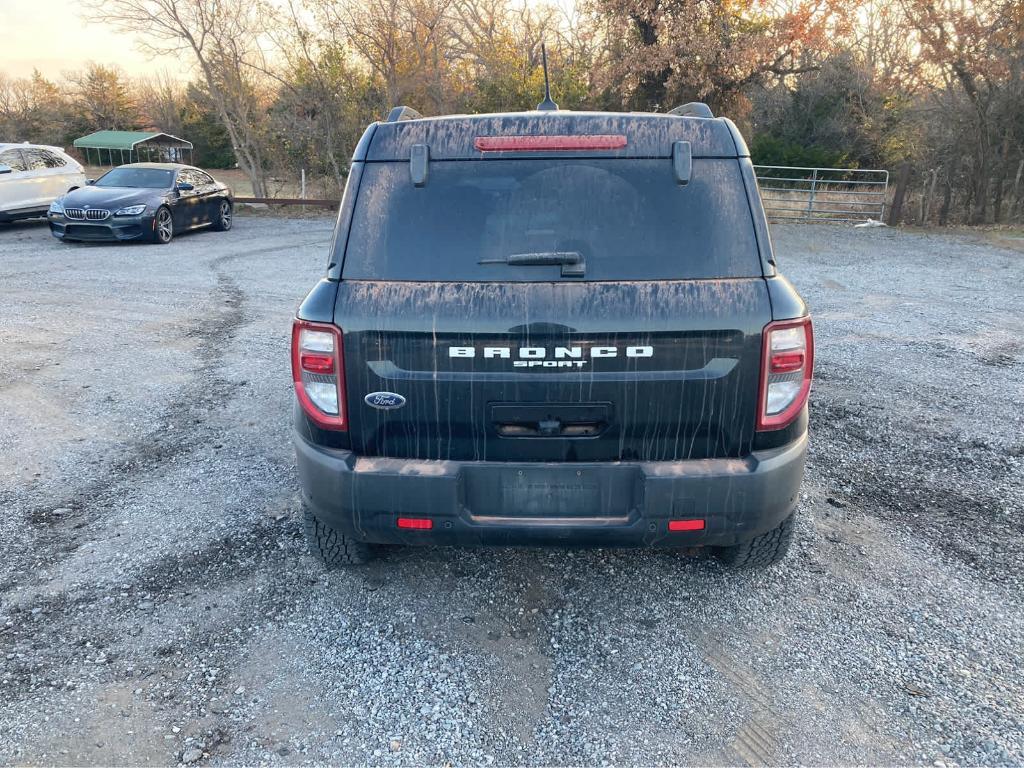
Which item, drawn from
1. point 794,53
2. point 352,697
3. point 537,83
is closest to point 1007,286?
point 352,697

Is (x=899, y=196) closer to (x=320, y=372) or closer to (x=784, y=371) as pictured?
(x=784, y=371)

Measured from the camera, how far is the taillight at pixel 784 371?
8.43ft

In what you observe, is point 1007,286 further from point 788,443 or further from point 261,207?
point 261,207

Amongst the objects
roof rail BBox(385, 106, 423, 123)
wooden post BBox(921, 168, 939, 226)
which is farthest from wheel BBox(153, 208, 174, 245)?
wooden post BBox(921, 168, 939, 226)

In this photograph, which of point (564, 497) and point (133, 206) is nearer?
point (564, 497)

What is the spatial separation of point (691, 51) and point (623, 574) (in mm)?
20190

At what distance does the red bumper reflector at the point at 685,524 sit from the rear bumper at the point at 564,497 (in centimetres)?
2

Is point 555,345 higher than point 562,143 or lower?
lower

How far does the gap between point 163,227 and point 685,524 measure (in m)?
14.4

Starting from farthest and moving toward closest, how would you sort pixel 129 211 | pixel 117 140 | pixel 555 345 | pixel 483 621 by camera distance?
pixel 117 140
pixel 129 211
pixel 483 621
pixel 555 345

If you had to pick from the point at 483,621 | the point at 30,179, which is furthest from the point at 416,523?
the point at 30,179

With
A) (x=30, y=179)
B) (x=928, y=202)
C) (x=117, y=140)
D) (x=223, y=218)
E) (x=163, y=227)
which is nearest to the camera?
(x=163, y=227)

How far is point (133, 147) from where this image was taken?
141ft

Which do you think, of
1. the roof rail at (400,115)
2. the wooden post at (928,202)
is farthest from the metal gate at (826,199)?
the roof rail at (400,115)
